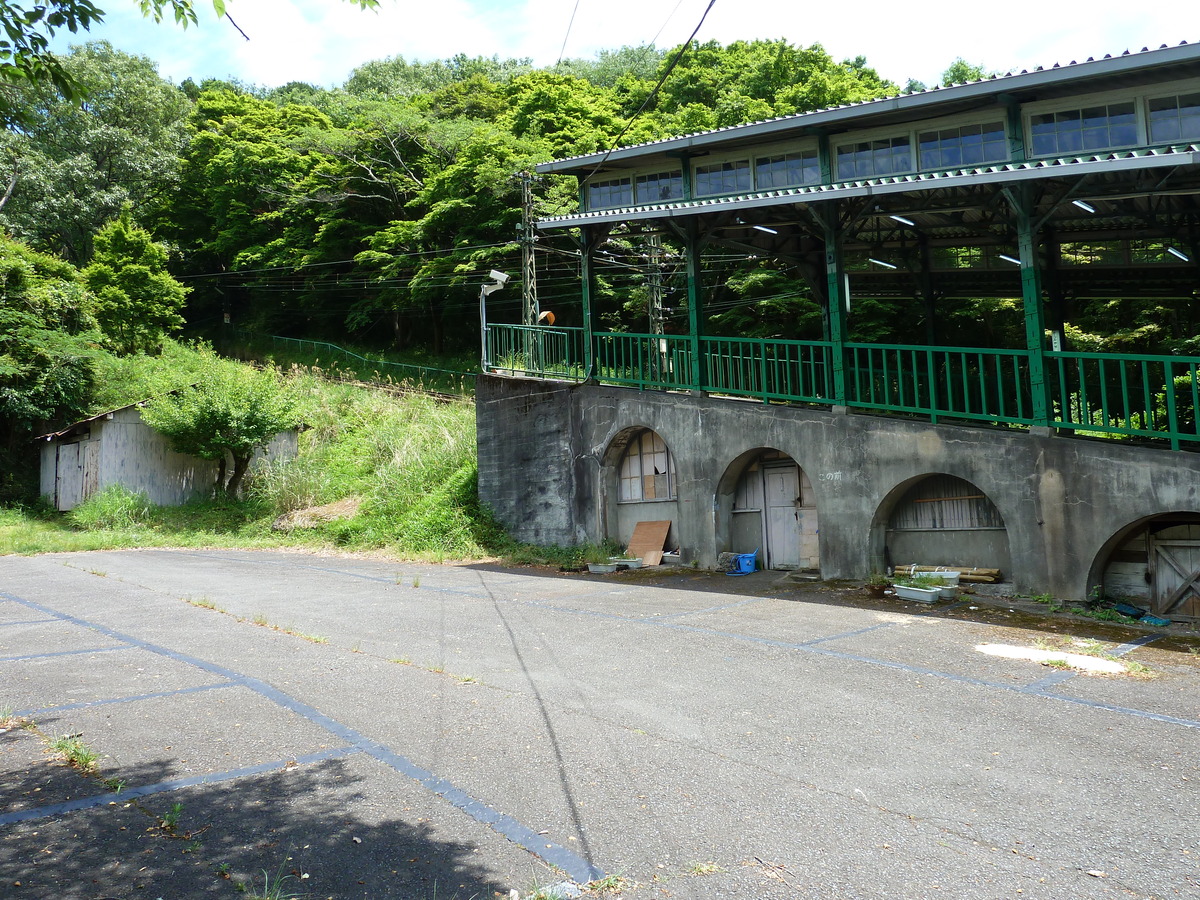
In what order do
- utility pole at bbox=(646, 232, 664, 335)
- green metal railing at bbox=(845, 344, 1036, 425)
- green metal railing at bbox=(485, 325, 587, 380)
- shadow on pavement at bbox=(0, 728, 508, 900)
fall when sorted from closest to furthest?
shadow on pavement at bbox=(0, 728, 508, 900)
green metal railing at bbox=(845, 344, 1036, 425)
green metal railing at bbox=(485, 325, 587, 380)
utility pole at bbox=(646, 232, 664, 335)

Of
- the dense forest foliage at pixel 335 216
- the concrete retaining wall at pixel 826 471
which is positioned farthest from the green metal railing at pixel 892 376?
the dense forest foliage at pixel 335 216

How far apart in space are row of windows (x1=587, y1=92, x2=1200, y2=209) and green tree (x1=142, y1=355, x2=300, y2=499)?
11.9m

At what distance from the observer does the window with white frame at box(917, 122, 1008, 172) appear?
11.5m

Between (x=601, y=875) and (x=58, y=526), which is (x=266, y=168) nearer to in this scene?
(x=58, y=526)

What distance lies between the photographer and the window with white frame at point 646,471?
49.6 ft

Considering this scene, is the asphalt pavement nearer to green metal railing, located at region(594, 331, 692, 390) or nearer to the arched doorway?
the arched doorway

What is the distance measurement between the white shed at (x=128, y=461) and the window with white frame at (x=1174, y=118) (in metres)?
21.4

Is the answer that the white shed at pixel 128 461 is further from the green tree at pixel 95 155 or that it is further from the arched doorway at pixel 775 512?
the green tree at pixel 95 155

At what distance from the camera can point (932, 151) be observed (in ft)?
40.0

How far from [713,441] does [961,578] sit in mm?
4297

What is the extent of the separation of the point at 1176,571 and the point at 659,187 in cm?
972

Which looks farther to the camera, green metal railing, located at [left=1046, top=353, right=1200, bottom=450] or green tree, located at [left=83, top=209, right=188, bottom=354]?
green tree, located at [left=83, top=209, right=188, bottom=354]

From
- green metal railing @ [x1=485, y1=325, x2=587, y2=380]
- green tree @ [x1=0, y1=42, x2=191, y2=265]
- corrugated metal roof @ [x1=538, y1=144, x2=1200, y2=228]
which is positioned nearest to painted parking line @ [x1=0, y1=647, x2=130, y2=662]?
green metal railing @ [x1=485, y1=325, x2=587, y2=380]

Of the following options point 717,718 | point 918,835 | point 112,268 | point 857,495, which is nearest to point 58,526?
point 112,268
